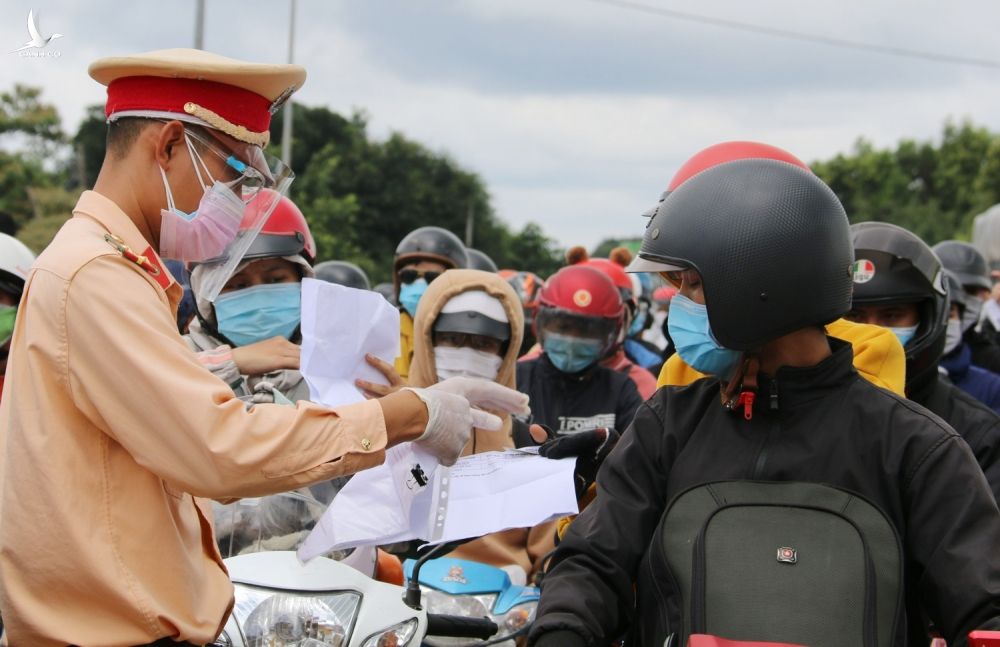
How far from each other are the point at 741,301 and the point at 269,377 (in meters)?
2.41

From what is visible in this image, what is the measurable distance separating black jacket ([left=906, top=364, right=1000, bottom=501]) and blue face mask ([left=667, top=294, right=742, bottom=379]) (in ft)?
4.61

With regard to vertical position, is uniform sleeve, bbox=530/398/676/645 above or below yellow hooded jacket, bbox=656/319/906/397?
below

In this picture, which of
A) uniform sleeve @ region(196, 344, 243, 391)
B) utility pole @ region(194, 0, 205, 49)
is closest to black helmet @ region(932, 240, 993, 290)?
uniform sleeve @ region(196, 344, 243, 391)

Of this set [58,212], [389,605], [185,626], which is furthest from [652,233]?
[58,212]

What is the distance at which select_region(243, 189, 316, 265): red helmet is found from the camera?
16.0ft

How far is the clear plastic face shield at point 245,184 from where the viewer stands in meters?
3.06

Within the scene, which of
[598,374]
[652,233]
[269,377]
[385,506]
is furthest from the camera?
[598,374]

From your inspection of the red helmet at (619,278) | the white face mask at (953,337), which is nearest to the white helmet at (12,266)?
the white face mask at (953,337)

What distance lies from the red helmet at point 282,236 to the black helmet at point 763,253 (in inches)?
92.8

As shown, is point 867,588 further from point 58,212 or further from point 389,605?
point 58,212

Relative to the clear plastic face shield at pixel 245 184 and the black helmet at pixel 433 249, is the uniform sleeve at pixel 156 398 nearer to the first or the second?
the clear plastic face shield at pixel 245 184

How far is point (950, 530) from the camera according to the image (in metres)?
2.58

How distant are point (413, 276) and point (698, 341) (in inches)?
242

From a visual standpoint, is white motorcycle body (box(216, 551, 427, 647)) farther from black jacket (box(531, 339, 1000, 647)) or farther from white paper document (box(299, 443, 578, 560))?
black jacket (box(531, 339, 1000, 647))
